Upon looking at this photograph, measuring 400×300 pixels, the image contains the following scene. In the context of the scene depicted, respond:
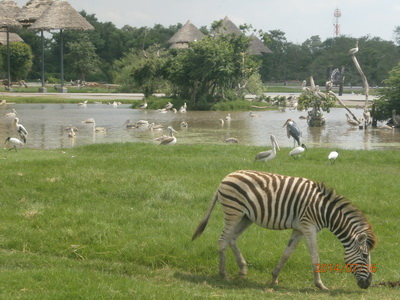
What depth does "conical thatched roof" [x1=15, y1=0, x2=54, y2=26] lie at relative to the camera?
194 ft

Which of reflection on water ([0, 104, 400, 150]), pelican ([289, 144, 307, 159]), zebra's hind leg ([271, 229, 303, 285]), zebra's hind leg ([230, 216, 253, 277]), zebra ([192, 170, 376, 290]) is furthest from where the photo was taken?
reflection on water ([0, 104, 400, 150])

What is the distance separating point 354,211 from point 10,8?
197 feet

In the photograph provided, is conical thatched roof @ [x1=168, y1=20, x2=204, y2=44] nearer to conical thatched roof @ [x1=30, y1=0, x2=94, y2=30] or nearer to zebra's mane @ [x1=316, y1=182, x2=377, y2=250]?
conical thatched roof @ [x1=30, y1=0, x2=94, y2=30]

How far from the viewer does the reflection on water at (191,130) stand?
23500 mm

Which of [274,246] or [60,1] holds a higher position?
[60,1]

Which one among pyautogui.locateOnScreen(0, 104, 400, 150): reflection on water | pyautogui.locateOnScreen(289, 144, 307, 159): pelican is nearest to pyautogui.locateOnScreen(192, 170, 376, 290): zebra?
pyautogui.locateOnScreen(289, 144, 307, 159): pelican

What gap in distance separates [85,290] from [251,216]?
2.17 m

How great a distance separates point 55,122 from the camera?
102ft

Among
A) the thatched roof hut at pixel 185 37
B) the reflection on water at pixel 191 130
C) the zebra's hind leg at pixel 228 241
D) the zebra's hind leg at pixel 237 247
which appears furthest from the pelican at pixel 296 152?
the thatched roof hut at pixel 185 37

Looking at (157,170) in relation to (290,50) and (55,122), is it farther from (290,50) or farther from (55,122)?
(290,50)

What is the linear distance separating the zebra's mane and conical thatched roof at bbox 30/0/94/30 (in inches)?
1844

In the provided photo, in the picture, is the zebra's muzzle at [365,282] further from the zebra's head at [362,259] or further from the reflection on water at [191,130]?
the reflection on water at [191,130]

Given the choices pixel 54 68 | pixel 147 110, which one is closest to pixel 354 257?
pixel 147 110
